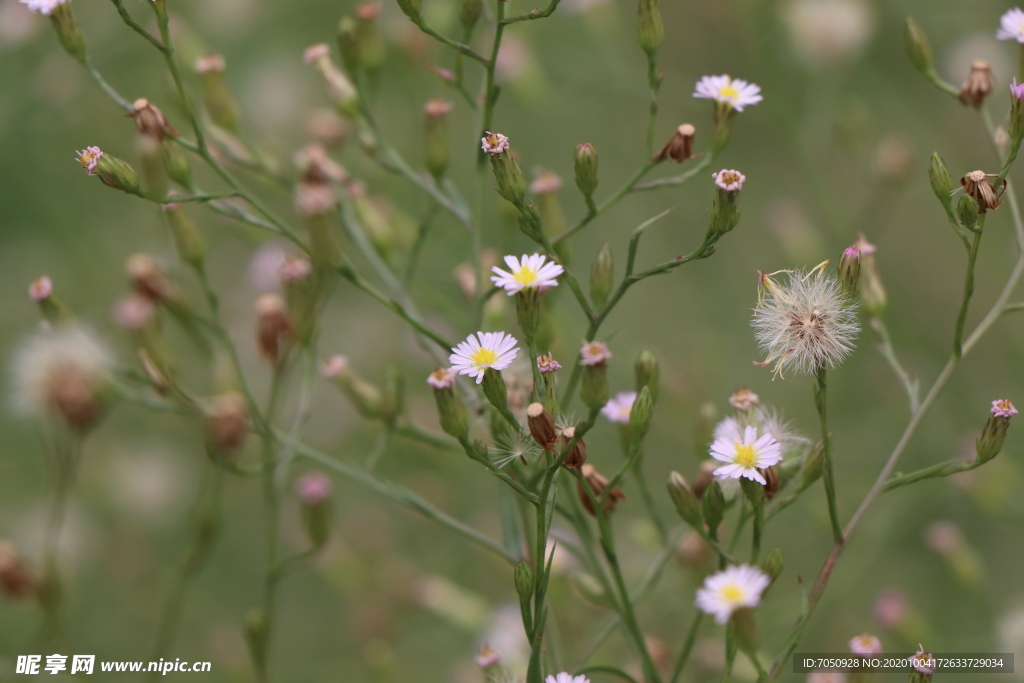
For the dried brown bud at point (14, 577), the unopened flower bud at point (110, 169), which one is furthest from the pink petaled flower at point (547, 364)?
the dried brown bud at point (14, 577)

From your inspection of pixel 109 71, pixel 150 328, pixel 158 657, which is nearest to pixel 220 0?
pixel 109 71

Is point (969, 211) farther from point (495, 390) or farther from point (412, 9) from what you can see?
point (412, 9)

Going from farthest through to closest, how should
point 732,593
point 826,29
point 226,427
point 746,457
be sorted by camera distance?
point 826,29
point 226,427
point 746,457
point 732,593

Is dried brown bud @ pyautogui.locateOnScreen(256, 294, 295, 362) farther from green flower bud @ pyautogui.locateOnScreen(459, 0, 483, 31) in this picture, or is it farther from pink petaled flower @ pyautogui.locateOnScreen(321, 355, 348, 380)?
green flower bud @ pyautogui.locateOnScreen(459, 0, 483, 31)

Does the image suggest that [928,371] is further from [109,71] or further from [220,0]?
[109,71]

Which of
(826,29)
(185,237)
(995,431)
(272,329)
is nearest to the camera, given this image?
(995,431)

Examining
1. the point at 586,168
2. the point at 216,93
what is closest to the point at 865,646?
the point at 586,168

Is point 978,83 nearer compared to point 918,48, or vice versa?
point 978,83
